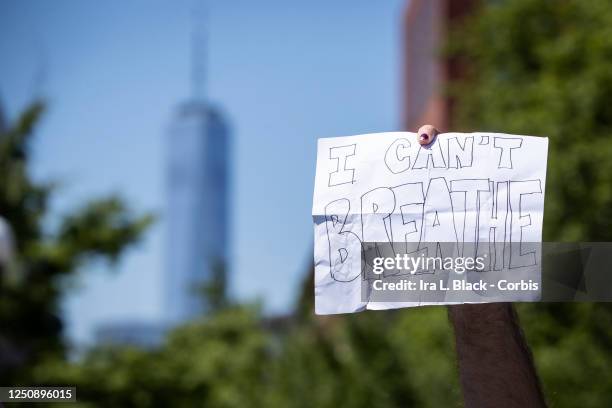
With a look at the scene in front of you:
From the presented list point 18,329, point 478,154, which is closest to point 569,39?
point 18,329

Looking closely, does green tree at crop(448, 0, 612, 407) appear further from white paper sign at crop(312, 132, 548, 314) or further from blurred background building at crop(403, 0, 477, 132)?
blurred background building at crop(403, 0, 477, 132)

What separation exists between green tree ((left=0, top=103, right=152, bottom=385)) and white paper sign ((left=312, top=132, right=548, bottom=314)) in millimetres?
9659

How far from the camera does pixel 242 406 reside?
22719 millimetres

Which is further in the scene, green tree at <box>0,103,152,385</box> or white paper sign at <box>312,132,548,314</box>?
green tree at <box>0,103,152,385</box>

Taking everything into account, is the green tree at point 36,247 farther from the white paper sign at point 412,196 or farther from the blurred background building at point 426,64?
the blurred background building at point 426,64

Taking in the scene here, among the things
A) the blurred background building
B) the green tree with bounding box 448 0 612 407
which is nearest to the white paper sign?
the green tree with bounding box 448 0 612 407

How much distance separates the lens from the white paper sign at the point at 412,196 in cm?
242

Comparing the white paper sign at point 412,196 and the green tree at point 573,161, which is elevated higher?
the green tree at point 573,161

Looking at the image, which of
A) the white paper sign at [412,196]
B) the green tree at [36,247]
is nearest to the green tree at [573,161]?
the green tree at [36,247]

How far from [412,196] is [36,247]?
444 inches

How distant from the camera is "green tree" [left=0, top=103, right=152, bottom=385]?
39.7 ft

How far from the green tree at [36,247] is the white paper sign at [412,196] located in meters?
9.66

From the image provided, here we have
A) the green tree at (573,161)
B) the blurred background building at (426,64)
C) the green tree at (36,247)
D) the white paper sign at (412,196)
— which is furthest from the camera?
the blurred background building at (426,64)

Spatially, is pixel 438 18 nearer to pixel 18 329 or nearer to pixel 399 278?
pixel 18 329
